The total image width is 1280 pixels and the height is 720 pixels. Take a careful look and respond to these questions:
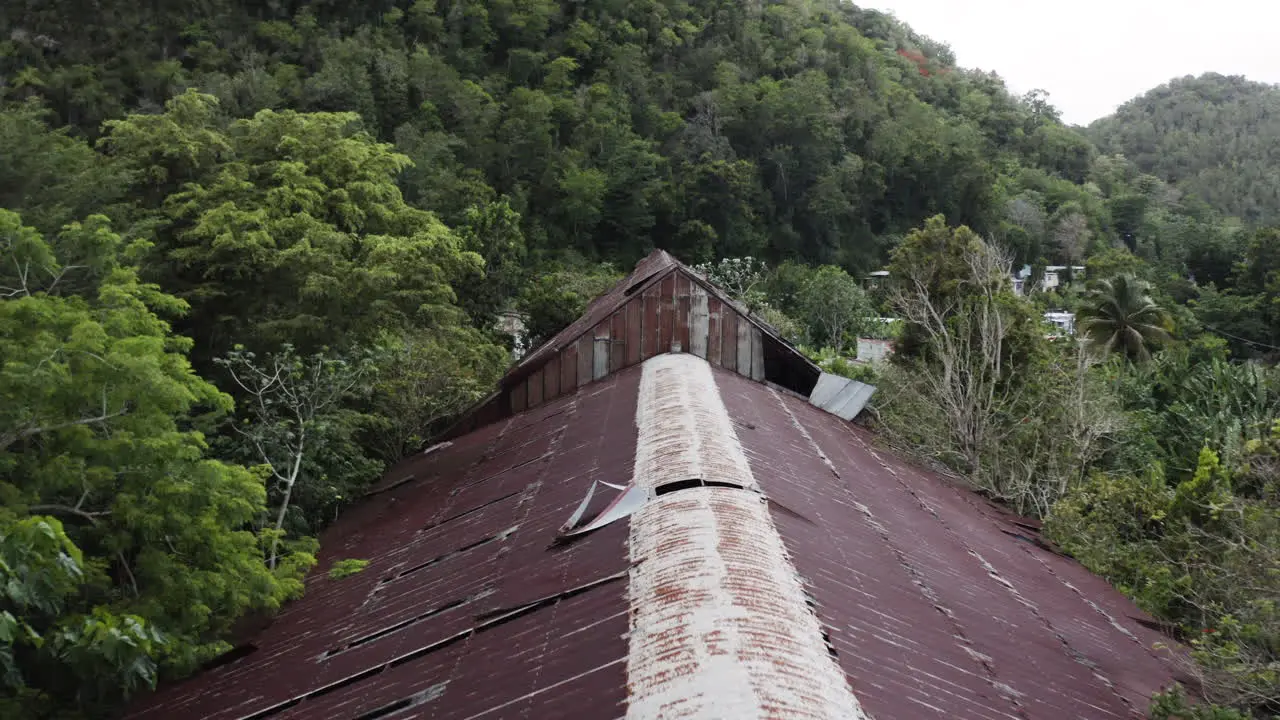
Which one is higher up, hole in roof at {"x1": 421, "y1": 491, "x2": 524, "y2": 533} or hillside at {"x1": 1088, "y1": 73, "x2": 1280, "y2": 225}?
hillside at {"x1": 1088, "y1": 73, "x2": 1280, "y2": 225}

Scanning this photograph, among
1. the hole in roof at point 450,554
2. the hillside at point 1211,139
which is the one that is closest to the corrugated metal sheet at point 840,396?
the hole in roof at point 450,554

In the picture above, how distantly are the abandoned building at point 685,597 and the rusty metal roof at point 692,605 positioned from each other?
0.02 metres

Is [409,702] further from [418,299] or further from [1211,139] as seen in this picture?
[1211,139]

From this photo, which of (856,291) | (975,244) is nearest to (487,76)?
(856,291)

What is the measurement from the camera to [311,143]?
21.0 m

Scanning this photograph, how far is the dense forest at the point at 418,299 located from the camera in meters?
9.73

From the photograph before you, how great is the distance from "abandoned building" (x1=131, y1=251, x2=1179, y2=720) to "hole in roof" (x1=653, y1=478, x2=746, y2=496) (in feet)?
0.13

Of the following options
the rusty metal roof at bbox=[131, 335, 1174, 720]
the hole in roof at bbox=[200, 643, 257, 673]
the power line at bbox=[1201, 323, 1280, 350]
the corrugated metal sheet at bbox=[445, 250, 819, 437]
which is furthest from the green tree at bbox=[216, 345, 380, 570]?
the power line at bbox=[1201, 323, 1280, 350]

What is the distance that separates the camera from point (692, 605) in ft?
17.9

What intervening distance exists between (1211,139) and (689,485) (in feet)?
445

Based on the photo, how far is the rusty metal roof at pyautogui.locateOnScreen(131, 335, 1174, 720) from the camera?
510 cm

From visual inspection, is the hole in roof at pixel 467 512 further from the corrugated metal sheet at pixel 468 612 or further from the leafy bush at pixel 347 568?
the leafy bush at pixel 347 568

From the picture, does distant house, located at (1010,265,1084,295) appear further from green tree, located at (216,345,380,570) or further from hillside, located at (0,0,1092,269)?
green tree, located at (216,345,380,570)

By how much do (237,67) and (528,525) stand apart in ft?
210
